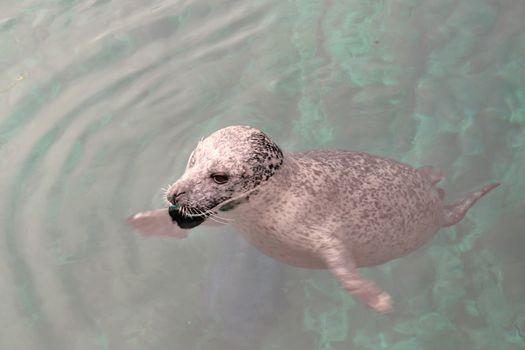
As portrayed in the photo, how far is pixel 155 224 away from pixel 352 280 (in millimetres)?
1682

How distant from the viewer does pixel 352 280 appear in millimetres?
3689

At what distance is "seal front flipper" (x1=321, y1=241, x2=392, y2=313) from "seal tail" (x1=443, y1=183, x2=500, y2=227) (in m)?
1.29

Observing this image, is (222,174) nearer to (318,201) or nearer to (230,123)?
(318,201)

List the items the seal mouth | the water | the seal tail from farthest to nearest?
the seal tail < the water < the seal mouth

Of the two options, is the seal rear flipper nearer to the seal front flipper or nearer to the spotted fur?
the spotted fur

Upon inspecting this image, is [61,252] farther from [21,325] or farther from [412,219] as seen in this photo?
[412,219]

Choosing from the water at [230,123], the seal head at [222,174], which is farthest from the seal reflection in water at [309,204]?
the water at [230,123]

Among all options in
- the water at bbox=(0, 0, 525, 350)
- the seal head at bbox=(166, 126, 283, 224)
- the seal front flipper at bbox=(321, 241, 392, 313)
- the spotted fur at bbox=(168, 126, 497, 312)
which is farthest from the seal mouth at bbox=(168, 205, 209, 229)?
the water at bbox=(0, 0, 525, 350)

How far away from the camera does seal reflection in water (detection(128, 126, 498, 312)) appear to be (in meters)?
3.50

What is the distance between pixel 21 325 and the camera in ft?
14.9

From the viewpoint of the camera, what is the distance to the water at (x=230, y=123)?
4594mm

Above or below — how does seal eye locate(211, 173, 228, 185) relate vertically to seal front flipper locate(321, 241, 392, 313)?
above

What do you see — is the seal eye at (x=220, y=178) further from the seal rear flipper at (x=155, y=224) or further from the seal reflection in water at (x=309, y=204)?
the seal rear flipper at (x=155, y=224)

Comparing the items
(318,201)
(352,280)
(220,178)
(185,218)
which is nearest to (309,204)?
(318,201)
